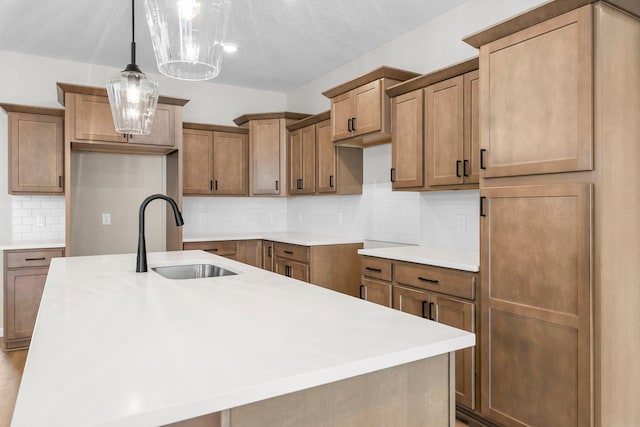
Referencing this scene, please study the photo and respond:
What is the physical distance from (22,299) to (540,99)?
14.7 ft

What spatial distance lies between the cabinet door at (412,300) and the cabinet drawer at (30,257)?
3.16 m

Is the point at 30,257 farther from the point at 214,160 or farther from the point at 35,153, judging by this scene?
the point at 214,160

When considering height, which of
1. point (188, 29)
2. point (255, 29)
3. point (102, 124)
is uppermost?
point (255, 29)

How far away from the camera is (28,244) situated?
4051mm

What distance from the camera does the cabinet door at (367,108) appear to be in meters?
3.55

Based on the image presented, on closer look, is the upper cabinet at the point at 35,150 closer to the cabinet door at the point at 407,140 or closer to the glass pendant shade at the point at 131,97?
the glass pendant shade at the point at 131,97

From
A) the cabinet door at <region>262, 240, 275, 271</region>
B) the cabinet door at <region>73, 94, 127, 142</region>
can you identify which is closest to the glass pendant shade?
the cabinet door at <region>73, 94, 127, 142</region>

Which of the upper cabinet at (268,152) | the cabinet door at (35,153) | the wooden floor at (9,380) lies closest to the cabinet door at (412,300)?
the wooden floor at (9,380)

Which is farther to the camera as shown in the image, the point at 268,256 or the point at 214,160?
the point at 214,160

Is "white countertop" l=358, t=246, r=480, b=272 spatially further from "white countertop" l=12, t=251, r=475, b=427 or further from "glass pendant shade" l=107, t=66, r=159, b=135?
"glass pendant shade" l=107, t=66, r=159, b=135

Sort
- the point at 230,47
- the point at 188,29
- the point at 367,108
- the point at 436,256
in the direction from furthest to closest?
the point at 230,47, the point at 367,108, the point at 436,256, the point at 188,29

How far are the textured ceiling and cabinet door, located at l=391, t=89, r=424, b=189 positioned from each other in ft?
2.55

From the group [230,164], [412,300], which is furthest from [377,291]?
[230,164]

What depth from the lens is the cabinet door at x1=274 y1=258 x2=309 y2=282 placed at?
13.9ft
